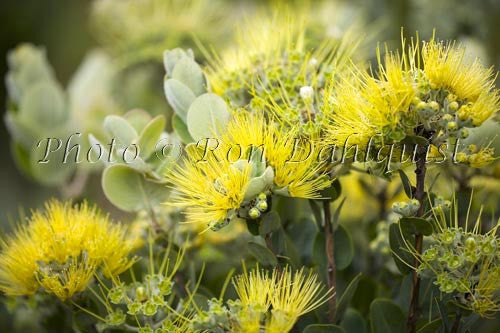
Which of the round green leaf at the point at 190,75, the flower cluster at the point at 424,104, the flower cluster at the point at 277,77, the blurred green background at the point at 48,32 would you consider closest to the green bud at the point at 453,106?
the flower cluster at the point at 424,104

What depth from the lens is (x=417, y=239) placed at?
0.54 metres

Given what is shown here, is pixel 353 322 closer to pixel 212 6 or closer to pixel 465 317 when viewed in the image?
pixel 465 317

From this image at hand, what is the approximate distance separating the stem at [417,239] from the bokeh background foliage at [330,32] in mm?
14

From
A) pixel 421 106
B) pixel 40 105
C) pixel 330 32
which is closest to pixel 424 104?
pixel 421 106

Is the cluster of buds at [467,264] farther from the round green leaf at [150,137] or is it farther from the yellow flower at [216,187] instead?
the round green leaf at [150,137]

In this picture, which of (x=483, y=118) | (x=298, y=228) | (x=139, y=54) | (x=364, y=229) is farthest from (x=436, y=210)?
(x=139, y=54)

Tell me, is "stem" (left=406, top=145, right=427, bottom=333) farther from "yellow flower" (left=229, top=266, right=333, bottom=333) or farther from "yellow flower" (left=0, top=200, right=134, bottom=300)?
"yellow flower" (left=0, top=200, right=134, bottom=300)

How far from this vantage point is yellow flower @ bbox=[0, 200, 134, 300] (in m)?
0.57

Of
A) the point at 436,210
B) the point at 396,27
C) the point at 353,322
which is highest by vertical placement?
the point at 396,27

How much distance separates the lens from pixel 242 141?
0.53 meters

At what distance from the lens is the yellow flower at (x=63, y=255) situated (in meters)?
0.57

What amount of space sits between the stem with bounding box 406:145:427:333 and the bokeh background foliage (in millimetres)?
14

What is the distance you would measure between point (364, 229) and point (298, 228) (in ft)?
0.54

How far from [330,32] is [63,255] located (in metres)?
0.52
